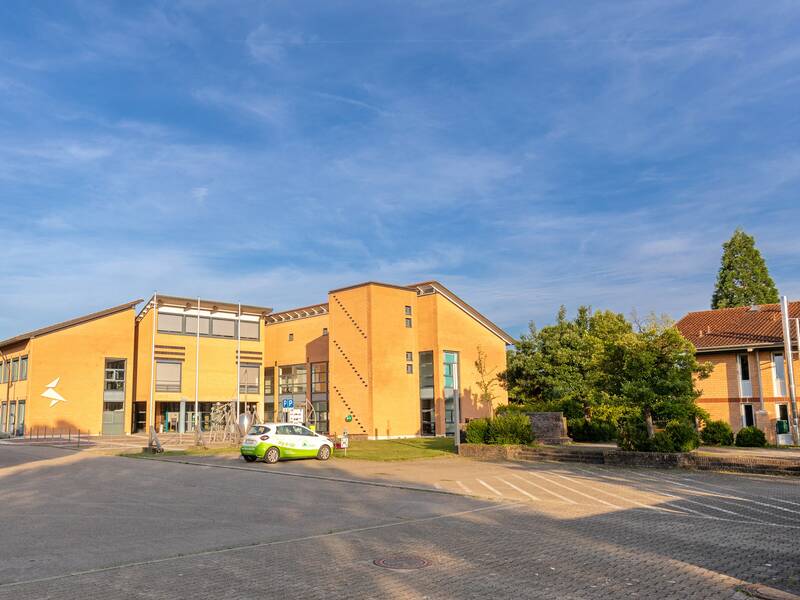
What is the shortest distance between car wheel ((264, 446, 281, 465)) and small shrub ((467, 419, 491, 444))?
7971 mm

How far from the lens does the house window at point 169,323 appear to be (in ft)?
184

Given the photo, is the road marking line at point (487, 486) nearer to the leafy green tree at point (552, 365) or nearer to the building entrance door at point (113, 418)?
the leafy green tree at point (552, 365)

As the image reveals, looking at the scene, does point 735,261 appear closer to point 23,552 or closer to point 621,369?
point 621,369

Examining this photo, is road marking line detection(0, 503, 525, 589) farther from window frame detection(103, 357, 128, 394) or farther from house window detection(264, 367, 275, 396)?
house window detection(264, 367, 275, 396)

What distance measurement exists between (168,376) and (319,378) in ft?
45.2

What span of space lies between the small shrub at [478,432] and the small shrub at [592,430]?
8462 mm

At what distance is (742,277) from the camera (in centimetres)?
5712

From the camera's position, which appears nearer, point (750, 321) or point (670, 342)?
point (670, 342)

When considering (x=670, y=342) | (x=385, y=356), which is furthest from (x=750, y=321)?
(x=385, y=356)

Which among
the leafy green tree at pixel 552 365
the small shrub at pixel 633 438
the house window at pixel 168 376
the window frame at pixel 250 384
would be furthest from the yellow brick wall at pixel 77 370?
the small shrub at pixel 633 438

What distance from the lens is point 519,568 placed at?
322 inches

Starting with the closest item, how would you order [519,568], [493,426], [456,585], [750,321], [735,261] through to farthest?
[456,585] < [519,568] < [493,426] < [750,321] < [735,261]

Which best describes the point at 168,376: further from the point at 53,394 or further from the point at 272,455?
the point at 272,455

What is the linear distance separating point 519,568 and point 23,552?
6.86m
